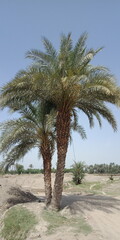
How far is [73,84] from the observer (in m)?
12.7

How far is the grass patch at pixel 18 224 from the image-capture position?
1122 centimetres

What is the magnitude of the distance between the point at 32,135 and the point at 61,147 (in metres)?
1.76

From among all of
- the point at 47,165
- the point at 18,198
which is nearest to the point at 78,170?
the point at 18,198

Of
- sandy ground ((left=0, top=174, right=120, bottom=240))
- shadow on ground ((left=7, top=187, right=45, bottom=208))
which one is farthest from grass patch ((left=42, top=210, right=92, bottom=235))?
shadow on ground ((left=7, top=187, right=45, bottom=208))

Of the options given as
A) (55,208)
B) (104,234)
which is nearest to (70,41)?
(55,208)

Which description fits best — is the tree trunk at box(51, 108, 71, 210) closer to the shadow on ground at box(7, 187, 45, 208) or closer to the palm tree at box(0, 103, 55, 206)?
the palm tree at box(0, 103, 55, 206)

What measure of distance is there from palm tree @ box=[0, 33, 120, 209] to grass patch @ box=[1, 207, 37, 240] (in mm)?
1690

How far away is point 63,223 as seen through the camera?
11539 millimetres

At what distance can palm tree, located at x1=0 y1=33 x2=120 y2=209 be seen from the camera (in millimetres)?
12828

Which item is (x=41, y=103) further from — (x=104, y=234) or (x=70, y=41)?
(x=104, y=234)

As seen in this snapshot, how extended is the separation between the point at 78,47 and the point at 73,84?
266cm

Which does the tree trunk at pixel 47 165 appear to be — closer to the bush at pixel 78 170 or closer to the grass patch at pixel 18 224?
the grass patch at pixel 18 224

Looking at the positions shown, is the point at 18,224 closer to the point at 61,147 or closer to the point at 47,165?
the point at 47,165

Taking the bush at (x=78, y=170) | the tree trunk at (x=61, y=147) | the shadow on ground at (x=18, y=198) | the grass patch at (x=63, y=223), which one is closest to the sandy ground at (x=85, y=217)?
the shadow on ground at (x=18, y=198)
